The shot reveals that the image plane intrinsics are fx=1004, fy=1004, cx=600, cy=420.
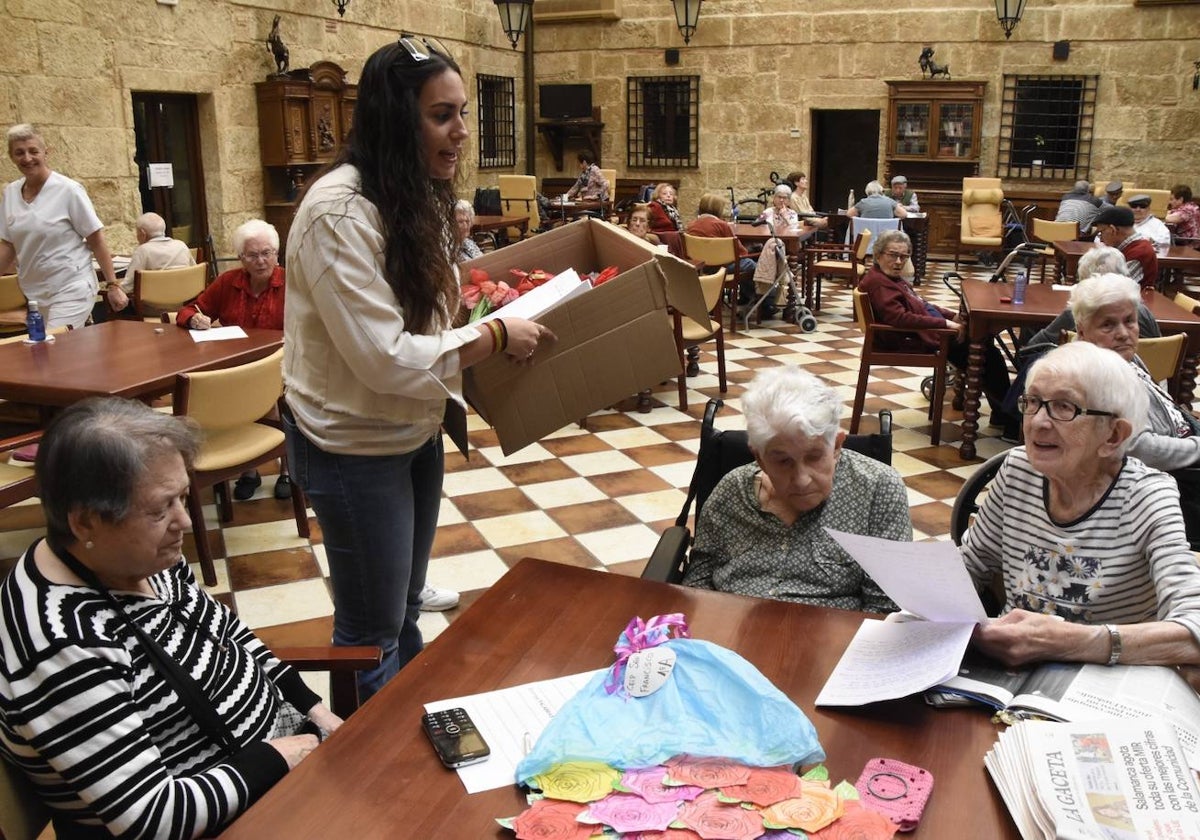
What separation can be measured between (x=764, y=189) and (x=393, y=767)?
44.9ft

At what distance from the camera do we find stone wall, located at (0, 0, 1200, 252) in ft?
26.0

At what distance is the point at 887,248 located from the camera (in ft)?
18.4

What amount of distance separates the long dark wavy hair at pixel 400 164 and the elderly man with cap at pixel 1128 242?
5389 mm

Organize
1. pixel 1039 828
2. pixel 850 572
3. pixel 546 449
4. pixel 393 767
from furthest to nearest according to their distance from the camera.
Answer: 1. pixel 546 449
2. pixel 850 572
3. pixel 393 767
4. pixel 1039 828

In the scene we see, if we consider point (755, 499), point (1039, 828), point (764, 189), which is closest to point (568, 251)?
point (755, 499)

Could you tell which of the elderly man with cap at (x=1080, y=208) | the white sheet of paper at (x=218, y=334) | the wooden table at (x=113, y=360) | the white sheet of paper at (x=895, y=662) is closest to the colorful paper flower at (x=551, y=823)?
the white sheet of paper at (x=895, y=662)

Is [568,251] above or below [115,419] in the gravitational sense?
Answer: above

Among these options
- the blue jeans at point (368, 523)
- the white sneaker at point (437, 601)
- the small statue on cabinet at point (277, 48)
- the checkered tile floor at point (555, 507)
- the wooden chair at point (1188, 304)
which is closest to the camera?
the blue jeans at point (368, 523)

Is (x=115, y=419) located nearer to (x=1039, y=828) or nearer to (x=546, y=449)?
(x=1039, y=828)

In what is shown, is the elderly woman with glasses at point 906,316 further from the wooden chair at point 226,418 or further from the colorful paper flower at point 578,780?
the colorful paper flower at point 578,780

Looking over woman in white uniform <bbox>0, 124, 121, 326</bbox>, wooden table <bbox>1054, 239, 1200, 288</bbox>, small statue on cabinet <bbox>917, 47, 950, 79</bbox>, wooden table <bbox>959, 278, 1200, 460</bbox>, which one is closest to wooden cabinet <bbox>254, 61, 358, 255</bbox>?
woman in white uniform <bbox>0, 124, 121, 326</bbox>

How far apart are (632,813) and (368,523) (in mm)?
946

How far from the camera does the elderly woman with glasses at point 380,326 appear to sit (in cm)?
177

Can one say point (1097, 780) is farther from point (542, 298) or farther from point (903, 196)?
point (903, 196)
